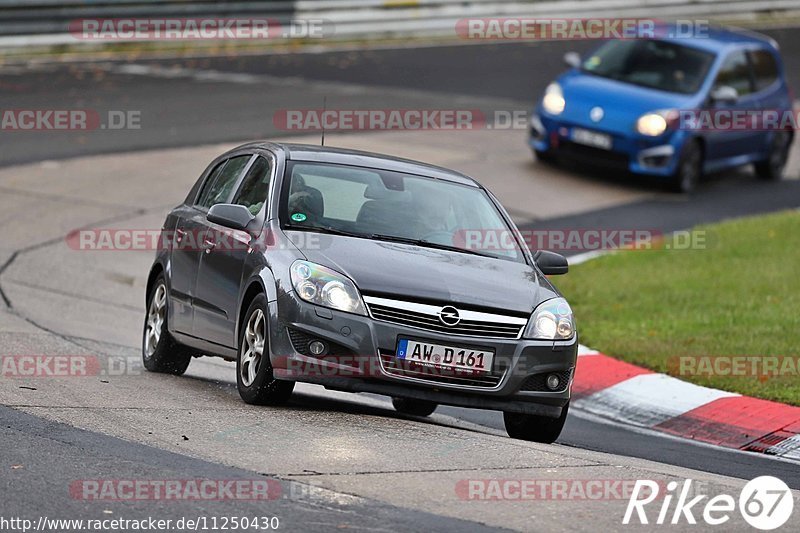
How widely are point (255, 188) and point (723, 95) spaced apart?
459 inches

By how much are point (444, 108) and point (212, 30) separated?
256 inches

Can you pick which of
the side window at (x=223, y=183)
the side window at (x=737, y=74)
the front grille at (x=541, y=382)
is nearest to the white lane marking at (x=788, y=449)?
the front grille at (x=541, y=382)

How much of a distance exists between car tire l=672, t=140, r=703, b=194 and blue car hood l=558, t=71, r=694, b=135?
1.84 ft

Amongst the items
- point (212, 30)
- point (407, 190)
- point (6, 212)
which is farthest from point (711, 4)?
point (407, 190)

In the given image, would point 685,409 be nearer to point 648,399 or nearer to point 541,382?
point 648,399

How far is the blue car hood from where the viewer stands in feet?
63.5

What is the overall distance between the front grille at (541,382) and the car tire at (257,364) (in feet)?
4.15

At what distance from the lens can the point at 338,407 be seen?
921 cm

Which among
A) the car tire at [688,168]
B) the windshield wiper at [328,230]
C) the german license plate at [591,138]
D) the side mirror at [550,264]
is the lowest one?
the car tire at [688,168]

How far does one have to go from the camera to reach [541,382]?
854 centimetres

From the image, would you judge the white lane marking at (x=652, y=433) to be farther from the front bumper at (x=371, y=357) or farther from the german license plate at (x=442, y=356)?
the german license plate at (x=442, y=356)

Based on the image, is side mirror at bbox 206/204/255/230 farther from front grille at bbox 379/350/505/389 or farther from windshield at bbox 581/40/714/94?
windshield at bbox 581/40/714/94

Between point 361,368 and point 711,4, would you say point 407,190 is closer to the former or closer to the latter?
point 361,368

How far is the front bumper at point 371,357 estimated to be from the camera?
8.18 meters
